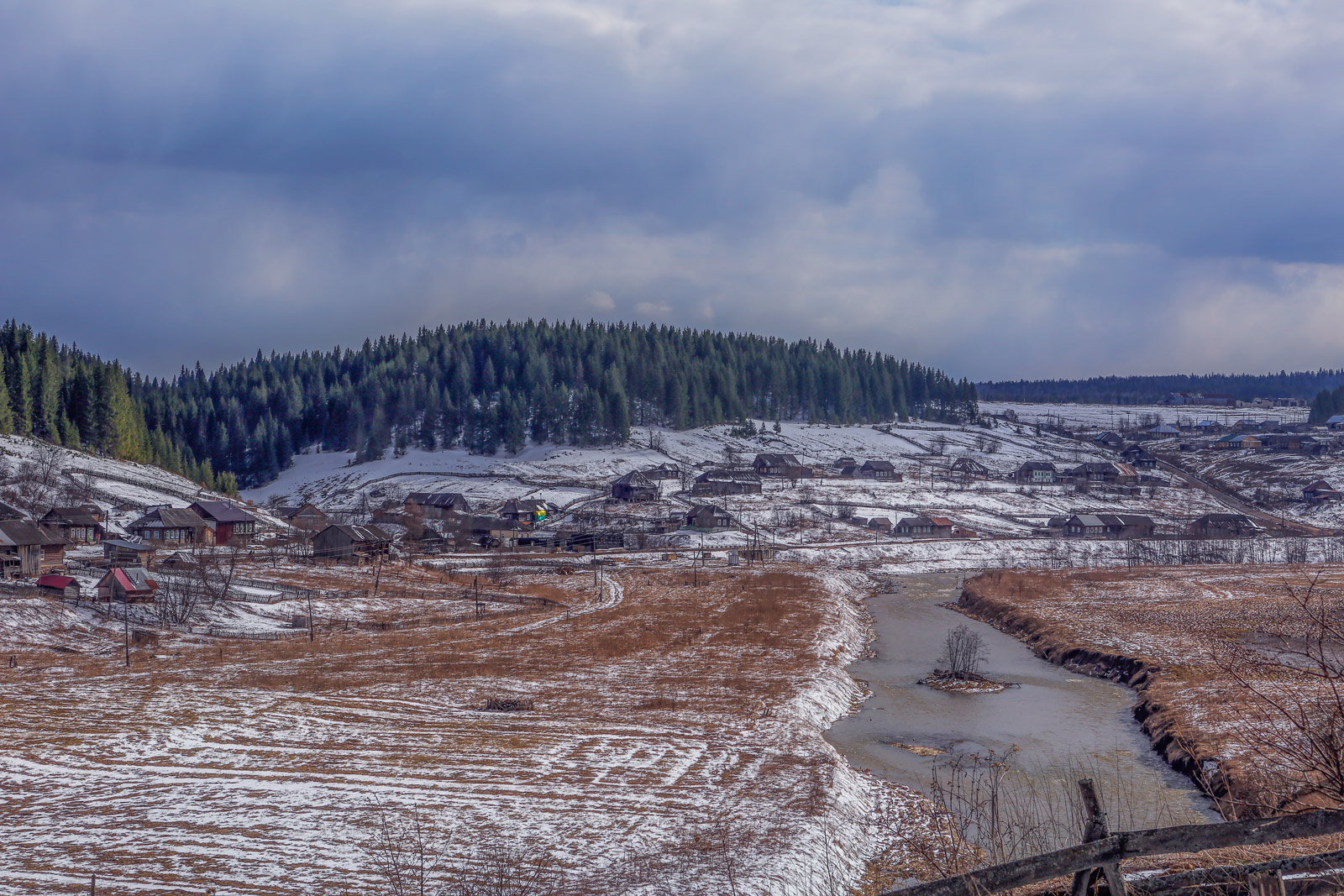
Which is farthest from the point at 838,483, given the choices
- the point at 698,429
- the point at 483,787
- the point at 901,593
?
the point at 483,787

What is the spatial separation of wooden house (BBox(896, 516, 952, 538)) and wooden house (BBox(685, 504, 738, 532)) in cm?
1935

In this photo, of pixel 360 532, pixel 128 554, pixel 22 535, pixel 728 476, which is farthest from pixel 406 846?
pixel 728 476

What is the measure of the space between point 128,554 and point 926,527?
255 ft

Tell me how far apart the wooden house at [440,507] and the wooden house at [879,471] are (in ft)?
201

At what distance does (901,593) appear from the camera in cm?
6644

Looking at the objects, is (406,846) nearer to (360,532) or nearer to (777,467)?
(360,532)

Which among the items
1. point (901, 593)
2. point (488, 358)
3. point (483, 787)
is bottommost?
point (901, 593)

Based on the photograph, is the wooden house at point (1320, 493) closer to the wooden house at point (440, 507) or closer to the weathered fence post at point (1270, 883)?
the wooden house at point (440, 507)

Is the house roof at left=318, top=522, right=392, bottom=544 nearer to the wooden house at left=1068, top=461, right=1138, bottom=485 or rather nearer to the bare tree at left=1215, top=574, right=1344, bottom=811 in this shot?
the bare tree at left=1215, top=574, right=1344, bottom=811

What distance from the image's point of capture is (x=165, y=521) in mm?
78500

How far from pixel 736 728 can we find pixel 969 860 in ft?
37.7

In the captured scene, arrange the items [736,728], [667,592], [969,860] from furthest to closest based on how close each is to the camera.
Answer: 1. [667,592]
2. [736,728]
3. [969,860]

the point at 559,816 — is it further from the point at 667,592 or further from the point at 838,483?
the point at 838,483

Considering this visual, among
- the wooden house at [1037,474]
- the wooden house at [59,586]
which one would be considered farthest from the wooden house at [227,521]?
the wooden house at [1037,474]
